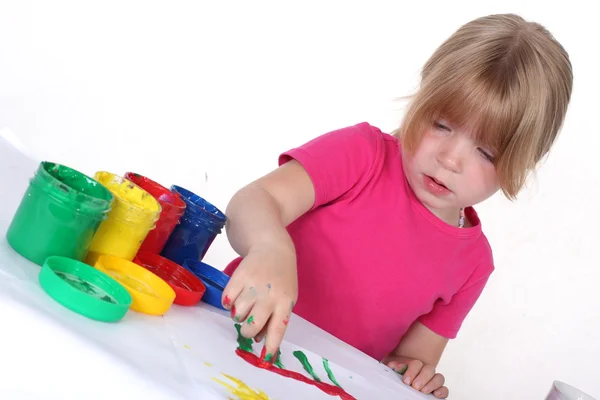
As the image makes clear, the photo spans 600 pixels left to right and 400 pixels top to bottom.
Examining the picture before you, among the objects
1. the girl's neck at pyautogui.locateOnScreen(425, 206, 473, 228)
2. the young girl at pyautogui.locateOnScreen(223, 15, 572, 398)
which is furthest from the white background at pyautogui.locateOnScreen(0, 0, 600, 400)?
the young girl at pyautogui.locateOnScreen(223, 15, 572, 398)

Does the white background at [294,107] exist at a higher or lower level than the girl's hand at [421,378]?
higher

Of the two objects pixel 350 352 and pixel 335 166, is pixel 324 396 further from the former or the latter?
pixel 335 166

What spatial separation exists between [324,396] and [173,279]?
0.19 metres

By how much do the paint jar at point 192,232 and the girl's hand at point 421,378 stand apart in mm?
368

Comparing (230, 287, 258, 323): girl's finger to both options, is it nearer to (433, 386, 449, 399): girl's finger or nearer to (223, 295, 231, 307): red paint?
(223, 295, 231, 307): red paint

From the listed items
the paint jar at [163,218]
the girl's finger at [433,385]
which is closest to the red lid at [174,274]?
the paint jar at [163,218]

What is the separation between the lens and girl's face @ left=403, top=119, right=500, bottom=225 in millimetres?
1017

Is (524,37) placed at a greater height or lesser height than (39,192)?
greater

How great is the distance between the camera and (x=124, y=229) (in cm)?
67

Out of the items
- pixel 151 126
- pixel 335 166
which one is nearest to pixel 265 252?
pixel 335 166

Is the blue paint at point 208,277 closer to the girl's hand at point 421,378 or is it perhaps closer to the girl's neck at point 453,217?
the girl's hand at point 421,378

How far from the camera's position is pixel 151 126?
6.88 feet

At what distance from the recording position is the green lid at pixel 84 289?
0.55 m

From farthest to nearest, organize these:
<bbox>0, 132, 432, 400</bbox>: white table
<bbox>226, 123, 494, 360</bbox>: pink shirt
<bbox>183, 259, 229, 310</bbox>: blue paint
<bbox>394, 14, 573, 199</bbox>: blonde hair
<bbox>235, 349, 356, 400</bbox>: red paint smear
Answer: <bbox>226, 123, 494, 360</bbox>: pink shirt < <bbox>394, 14, 573, 199</bbox>: blonde hair < <bbox>183, 259, 229, 310</bbox>: blue paint < <bbox>235, 349, 356, 400</bbox>: red paint smear < <bbox>0, 132, 432, 400</bbox>: white table
